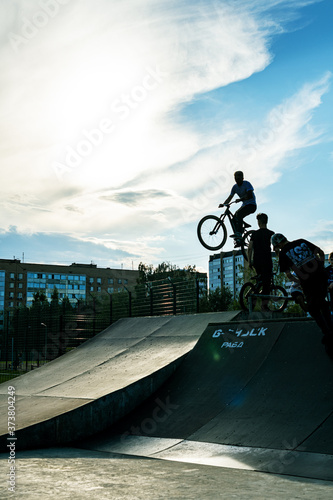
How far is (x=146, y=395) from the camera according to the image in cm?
846

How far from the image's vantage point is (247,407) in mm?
7016

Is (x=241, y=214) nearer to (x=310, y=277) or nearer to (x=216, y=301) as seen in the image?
(x=310, y=277)

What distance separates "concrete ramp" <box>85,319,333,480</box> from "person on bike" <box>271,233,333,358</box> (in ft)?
1.96

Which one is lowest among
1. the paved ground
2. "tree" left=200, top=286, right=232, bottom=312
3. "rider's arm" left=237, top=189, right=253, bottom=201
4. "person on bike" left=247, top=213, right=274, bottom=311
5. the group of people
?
the paved ground

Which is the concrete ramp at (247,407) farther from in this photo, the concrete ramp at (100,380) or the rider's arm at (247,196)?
the rider's arm at (247,196)

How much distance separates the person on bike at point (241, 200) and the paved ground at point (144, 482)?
6562 mm

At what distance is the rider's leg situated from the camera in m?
11.4

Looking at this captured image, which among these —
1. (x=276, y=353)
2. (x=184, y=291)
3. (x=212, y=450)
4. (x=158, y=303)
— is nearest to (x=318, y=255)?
(x=276, y=353)

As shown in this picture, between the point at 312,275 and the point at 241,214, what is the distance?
4.78 m

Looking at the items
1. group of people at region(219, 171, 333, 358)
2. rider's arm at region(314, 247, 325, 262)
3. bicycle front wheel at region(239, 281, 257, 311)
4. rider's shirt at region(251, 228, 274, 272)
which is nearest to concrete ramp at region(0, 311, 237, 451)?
bicycle front wheel at region(239, 281, 257, 311)

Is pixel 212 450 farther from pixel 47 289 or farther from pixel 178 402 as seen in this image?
pixel 47 289

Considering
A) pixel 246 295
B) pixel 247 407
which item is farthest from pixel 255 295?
pixel 247 407

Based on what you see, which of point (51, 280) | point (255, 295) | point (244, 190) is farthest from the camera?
point (51, 280)

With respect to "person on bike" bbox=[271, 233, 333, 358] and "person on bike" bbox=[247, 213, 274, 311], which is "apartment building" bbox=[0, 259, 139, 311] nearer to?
"person on bike" bbox=[247, 213, 274, 311]
